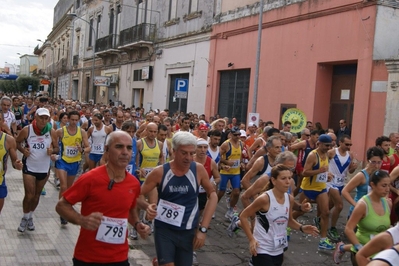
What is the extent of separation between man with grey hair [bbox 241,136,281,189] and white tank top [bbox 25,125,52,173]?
298 cm

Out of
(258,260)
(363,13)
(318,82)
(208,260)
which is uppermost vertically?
(363,13)

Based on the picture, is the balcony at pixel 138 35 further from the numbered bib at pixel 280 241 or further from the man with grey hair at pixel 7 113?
the numbered bib at pixel 280 241

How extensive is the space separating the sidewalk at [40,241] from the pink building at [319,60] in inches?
376

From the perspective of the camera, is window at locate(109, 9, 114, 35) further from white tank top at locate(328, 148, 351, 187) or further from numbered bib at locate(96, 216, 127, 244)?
numbered bib at locate(96, 216, 127, 244)

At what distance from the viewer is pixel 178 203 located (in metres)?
4.77

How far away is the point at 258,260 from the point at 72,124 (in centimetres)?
487

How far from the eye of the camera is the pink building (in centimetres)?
1461

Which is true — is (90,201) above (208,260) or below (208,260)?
above

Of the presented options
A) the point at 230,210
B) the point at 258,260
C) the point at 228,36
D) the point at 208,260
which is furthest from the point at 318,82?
the point at 258,260

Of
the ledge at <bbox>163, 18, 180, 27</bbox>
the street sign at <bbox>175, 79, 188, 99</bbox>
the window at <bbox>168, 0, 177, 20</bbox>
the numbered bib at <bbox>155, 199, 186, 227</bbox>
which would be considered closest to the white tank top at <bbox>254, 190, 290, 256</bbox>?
the numbered bib at <bbox>155, 199, 186, 227</bbox>

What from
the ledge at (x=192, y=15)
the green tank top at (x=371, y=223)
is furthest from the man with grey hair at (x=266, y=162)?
the ledge at (x=192, y=15)

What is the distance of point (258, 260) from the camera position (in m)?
4.89

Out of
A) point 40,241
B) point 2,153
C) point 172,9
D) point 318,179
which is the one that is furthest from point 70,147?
point 172,9

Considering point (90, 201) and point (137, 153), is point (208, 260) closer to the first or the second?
point (137, 153)
